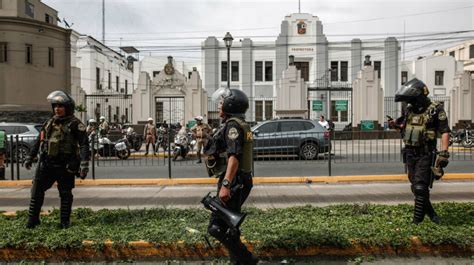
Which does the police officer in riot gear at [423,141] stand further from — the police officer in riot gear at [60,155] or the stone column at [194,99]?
the stone column at [194,99]

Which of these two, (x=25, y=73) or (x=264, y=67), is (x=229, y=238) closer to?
(x=25, y=73)

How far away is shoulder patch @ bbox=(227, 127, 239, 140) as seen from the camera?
13.3 feet

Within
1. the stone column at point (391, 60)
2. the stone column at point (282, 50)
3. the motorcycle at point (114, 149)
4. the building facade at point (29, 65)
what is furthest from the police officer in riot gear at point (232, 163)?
the stone column at point (391, 60)

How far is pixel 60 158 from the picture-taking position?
556 centimetres

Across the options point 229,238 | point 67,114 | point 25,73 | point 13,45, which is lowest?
point 229,238

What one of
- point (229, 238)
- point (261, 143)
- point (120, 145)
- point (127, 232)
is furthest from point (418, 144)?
point (120, 145)

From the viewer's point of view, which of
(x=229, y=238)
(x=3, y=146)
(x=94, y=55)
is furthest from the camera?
(x=94, y=55)

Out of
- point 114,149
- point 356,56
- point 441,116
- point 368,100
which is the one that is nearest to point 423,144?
point 441,116

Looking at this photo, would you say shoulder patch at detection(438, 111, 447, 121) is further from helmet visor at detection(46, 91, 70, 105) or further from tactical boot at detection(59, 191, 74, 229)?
tactical boot at detection(59, 191, 74, 229)

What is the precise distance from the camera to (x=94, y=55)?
4325 centimetres

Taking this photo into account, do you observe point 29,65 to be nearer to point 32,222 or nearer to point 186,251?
point 32,222

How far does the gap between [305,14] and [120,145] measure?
32774 millimetres

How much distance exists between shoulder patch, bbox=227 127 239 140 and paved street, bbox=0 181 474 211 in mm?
3727

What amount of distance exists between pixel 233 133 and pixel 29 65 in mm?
26784
